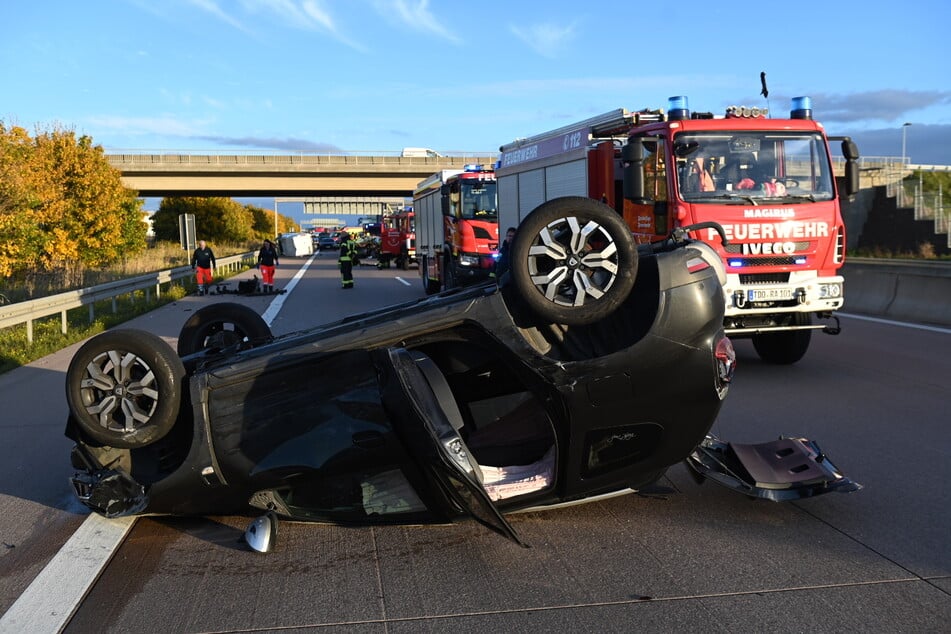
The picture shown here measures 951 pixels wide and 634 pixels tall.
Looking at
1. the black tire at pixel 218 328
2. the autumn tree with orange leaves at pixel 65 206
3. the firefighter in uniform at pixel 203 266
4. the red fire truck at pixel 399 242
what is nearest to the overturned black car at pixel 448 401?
the black tire at pixel 218 328

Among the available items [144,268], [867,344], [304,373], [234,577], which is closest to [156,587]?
[234,577]

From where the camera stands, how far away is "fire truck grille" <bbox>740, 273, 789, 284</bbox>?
32.2ft

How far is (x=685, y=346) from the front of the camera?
4.39 meters

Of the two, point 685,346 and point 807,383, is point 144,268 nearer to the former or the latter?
point 807,383

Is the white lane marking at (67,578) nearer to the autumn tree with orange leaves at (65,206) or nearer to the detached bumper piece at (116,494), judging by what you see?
the detached bumper piece at (116,494)

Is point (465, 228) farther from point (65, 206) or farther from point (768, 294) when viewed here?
point (65, 206)

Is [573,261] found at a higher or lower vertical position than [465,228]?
lower

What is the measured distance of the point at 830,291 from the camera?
32.7 ft

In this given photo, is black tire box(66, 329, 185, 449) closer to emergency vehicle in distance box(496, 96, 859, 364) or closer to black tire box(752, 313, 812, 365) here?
emergency vehicle in distance box(496, 96, 859, 364)

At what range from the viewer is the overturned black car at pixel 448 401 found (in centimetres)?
442

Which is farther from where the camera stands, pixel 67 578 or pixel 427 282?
pixel 427 282

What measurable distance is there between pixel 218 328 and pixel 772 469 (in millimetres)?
3857

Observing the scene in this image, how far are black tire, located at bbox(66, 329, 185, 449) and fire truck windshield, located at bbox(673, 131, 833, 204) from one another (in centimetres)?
673

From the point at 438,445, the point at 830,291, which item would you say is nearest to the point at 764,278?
the point at 830,291
